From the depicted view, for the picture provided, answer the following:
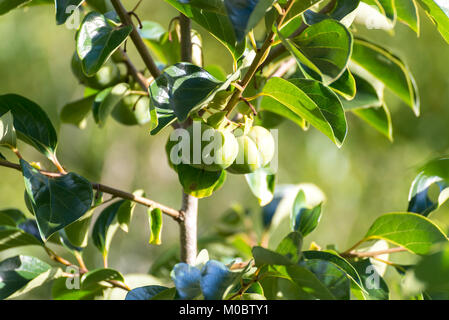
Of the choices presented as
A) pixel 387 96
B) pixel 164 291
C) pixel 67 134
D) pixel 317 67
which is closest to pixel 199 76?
pixel 317 67

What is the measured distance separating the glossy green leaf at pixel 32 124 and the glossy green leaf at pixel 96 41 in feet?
0.50

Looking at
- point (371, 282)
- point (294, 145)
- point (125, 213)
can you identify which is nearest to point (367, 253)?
point (371, 282)

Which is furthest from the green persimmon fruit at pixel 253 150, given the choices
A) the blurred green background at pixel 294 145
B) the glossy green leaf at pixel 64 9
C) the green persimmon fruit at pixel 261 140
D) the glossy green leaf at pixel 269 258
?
the blurred green background at pixel 294 145

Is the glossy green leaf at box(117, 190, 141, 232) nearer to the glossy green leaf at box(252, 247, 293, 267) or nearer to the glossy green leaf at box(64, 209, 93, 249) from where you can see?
the glossy green leaf at box(64, 209, 93, 249)

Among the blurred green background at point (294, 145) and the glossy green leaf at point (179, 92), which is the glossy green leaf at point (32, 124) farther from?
the blurred green background at point (294, 145)

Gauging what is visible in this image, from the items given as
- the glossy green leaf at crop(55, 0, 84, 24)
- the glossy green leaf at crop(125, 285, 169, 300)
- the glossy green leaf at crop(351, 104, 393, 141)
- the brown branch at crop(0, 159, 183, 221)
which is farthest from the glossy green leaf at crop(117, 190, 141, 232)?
the glossy green leaf at crop(351, 104, 393, 141)

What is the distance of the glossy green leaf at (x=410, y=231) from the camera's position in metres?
0.54

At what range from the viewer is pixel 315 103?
483 mm

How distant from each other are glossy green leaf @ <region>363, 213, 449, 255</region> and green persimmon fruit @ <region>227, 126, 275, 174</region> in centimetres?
18

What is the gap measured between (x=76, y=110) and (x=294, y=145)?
6.75 feet

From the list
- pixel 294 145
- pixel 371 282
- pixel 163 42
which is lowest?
pixel 371 282

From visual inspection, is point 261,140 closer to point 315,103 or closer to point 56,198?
point 315,103

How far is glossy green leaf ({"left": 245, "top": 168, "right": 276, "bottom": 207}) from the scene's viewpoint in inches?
27.2
